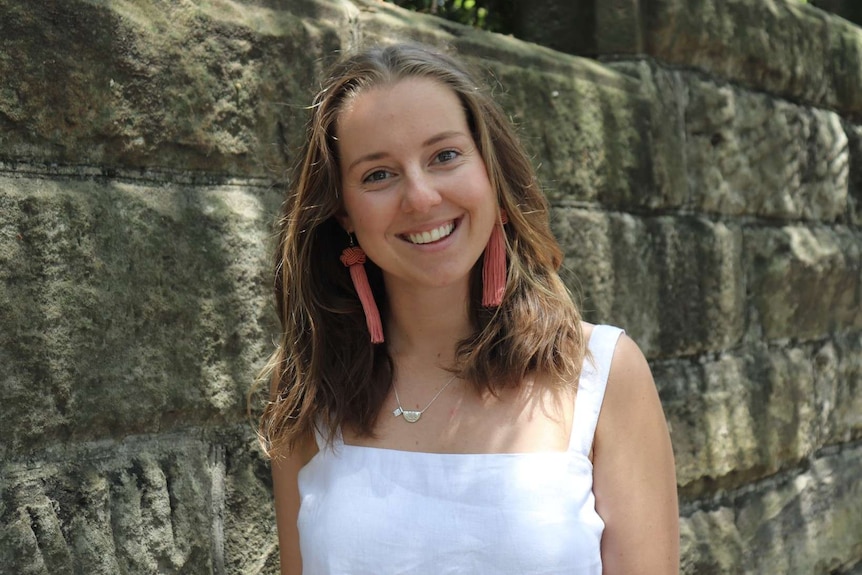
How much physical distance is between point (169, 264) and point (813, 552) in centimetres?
273

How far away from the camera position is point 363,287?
7.41 ft

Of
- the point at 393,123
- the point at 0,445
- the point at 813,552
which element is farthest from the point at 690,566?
the point at 0,445

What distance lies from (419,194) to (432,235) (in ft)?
0.30

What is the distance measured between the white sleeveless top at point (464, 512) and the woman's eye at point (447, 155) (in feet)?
1.55

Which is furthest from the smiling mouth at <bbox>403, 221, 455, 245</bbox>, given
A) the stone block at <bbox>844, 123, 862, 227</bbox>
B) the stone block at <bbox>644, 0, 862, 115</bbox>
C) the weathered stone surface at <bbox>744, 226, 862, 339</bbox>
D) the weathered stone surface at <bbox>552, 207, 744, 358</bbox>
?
the stone block at <bbox>844, 123, 862, 227</bbox>

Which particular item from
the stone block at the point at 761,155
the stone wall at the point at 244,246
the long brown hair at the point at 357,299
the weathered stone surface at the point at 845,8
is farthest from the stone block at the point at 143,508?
the weathered stone surface at the point at 845,8

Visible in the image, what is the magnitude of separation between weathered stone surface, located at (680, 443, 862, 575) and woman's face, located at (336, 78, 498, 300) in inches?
62.7

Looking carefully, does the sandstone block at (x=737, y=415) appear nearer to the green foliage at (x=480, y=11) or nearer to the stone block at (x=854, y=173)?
the stone block at (x=854, y=173)

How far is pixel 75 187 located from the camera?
6.36ft

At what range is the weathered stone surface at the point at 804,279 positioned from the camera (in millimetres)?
3676

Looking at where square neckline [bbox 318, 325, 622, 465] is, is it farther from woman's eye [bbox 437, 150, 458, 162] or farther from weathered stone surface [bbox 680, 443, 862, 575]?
weathered stone surface [bbox 680, 443, 862, 575]

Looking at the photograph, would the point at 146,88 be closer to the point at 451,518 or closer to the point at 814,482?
the point at 451,518

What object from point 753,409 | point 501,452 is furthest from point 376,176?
point 753,409

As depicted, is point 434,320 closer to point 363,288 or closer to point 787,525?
point 363,288
